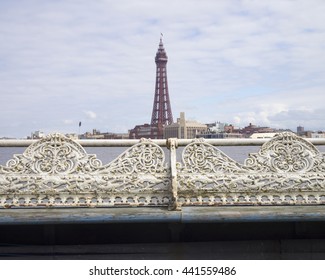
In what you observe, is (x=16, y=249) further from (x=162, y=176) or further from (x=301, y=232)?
(x=301, y=232)

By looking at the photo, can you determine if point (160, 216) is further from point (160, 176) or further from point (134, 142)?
point (134, 142)

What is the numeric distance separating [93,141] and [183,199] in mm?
1238

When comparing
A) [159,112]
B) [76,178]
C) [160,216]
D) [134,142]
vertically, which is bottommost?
[160,216]

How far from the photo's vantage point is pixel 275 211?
4.27 m

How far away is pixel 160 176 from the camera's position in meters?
4.54

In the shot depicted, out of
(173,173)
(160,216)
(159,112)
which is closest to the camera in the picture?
(160,216)

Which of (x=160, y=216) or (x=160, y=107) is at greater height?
(x=160, y=107)

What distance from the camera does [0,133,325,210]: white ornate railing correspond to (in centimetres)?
449

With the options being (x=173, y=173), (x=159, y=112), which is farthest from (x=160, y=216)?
(x=159, y=112)

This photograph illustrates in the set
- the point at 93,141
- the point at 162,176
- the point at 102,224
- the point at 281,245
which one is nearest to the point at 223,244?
the point at 281,245

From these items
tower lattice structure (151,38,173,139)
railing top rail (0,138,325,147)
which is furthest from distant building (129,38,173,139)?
railing top rail (0,138,325,147)

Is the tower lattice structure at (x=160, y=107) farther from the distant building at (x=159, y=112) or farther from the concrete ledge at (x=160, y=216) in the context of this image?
the concrete ledge at (x=160, y=216)

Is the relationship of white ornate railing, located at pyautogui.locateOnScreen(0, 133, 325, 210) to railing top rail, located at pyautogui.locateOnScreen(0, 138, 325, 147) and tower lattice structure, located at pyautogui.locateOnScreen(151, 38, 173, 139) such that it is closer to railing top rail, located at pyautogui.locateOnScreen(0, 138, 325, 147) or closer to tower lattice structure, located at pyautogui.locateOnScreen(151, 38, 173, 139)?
railing top rail, located at pyautogui.locateOnScreen(0, 138, 325, 147)

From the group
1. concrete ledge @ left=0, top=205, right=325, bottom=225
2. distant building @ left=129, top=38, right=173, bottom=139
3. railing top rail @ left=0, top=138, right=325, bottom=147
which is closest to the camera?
concrete ledge @ left=0, top=205, right=325, bottom=225
